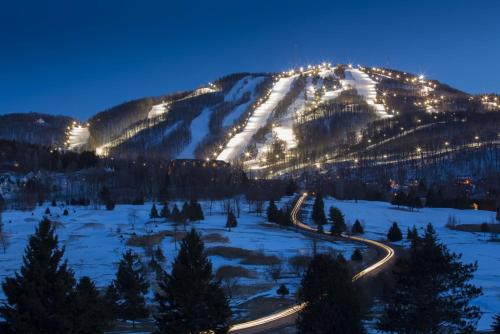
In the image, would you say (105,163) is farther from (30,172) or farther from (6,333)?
(6,333)

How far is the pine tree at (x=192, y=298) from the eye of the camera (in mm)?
17172

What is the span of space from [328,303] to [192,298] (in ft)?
13.9

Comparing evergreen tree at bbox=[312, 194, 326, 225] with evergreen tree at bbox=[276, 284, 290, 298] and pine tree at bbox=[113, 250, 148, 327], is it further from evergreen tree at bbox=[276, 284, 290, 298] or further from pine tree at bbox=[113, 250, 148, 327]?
pine tree at bbox=[113, 250, 148, 327]

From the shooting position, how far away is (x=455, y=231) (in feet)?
254

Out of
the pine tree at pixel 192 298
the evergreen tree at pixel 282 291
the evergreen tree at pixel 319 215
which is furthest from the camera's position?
the evergreen tree at pixel 319 215

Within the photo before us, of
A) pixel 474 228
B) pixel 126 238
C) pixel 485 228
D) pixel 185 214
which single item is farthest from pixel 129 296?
pixel 474 228

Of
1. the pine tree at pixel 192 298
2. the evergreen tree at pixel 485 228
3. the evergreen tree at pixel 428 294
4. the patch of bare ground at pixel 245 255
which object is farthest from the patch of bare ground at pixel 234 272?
the evergreen tree at pixel 485 228

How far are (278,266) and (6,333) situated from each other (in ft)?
123

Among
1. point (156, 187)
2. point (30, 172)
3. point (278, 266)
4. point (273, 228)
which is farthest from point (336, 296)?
point (30, 172)

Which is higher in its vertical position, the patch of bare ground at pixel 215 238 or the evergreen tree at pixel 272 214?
the evergreen tree at pixel 272 214

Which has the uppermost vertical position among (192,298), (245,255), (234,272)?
(192,298)

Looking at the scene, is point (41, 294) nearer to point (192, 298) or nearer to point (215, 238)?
point (192, 298)

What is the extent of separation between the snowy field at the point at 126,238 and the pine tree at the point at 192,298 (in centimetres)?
1897

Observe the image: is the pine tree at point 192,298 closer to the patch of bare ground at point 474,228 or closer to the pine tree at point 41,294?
the pine tree at point 41,294
